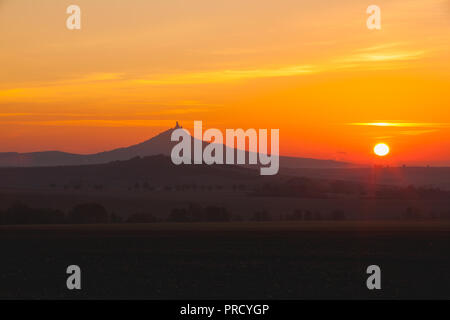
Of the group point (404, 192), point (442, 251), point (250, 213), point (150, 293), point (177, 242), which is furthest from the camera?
Answer: point (404, 192)

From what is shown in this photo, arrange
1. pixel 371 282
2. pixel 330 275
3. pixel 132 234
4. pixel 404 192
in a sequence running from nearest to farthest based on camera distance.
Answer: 1. pixel 371 282
2. pixel 330 275
3. pixel 132 234
4. pixel 404 192

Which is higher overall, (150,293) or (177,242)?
(177,242)

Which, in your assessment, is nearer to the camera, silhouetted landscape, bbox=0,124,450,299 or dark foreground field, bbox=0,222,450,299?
dark foreground field, bbox=0,222,450,299

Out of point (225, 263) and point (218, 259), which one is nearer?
point (225, 263)

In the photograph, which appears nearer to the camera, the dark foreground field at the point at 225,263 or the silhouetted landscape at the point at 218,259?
the dark foreground field at the point at 225,263

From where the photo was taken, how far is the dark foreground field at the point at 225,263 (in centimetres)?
2856

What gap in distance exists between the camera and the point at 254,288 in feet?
95.8

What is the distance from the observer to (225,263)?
3828cm

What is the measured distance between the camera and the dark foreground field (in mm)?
28562

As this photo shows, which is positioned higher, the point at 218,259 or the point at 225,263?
the point at 218,259
